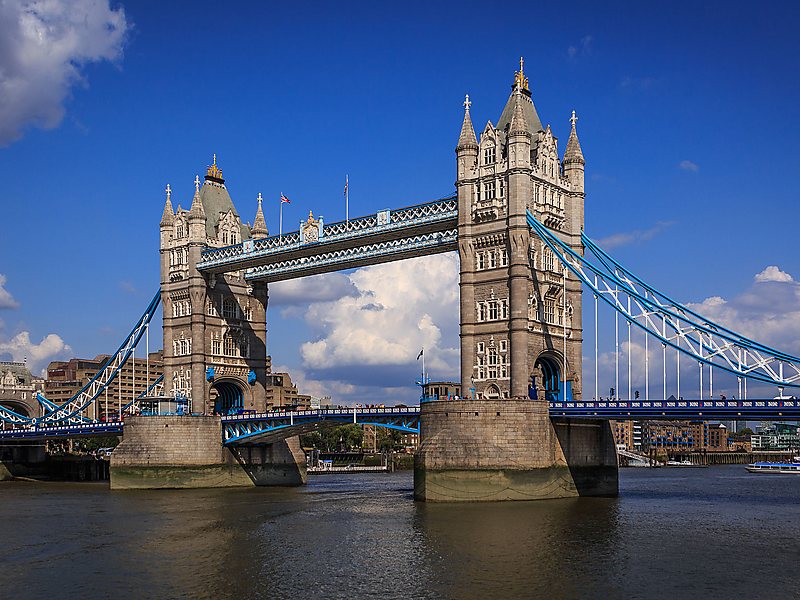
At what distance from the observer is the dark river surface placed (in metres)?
32.5

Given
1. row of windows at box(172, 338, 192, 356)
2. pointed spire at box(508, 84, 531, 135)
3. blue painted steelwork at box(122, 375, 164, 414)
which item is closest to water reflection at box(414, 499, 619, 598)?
pointed spire at box(508, 84, 531, 135)

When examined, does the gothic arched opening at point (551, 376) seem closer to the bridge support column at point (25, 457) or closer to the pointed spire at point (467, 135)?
the pointed spire at point (467, 135)

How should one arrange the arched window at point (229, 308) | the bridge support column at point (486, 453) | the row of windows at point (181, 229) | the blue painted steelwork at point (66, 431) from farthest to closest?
the row of windows at point (181, 229)
the arched window at point (229, 308)
the blue painted steelwork at point (66, 431)
the bridge support column at point (486, 453)

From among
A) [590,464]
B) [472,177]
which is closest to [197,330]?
[472,177]

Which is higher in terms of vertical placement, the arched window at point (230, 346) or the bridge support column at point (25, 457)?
the arched window at point (230, 346)

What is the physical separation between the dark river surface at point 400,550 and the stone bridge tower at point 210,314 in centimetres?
2301

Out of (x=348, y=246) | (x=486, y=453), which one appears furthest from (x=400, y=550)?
(x=348, y=246)

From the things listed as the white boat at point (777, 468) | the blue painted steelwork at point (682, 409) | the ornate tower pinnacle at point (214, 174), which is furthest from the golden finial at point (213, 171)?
the white boat at point (777, 468)

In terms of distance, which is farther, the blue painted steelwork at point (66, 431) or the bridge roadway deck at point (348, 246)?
the blue painted steelwork at point (66, 431)

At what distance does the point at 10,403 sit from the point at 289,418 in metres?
52.0

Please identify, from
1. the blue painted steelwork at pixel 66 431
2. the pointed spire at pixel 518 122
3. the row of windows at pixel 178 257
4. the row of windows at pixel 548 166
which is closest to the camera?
the pointed spire at pixel 518 122

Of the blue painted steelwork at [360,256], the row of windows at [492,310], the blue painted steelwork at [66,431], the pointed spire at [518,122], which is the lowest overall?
the blue painted steelwork at [66,431]

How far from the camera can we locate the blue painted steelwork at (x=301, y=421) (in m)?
67.1

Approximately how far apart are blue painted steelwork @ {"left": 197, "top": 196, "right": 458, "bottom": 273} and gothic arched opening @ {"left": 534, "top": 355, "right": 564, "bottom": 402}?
10724 mm
